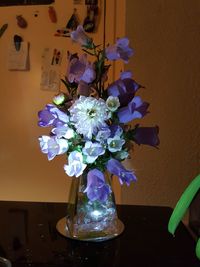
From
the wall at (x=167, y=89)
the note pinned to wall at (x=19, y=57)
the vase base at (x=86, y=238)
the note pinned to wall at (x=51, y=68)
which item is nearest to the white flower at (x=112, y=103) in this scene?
the vase base at (x=86, y=238)

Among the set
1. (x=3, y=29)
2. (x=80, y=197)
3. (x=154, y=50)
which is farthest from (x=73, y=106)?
(x=3, y=29)

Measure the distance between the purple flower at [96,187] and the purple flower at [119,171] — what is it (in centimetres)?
3

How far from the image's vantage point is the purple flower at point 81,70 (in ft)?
2.55

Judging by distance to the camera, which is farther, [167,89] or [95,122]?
[167,89]

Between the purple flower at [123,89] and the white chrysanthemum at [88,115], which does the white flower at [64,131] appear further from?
the purple flower at [123,89]

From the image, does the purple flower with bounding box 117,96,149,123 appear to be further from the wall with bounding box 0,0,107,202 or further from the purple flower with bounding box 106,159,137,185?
the wall with bounding box 0,0,107,202

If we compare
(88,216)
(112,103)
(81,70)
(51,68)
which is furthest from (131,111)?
(51,68)

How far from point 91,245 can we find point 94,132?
272 mm

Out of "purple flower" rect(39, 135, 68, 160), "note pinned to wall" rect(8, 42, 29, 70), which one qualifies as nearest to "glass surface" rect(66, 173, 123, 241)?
"purple flower" rect(39, 135, 68, 160)

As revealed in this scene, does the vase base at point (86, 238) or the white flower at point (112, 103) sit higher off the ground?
the white flower at point (112, 103)

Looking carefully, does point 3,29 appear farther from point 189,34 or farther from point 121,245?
point 121,245

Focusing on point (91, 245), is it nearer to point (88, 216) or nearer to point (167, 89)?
point (88, 216)

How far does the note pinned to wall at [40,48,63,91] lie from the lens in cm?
181

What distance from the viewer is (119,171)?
2.50 feet
